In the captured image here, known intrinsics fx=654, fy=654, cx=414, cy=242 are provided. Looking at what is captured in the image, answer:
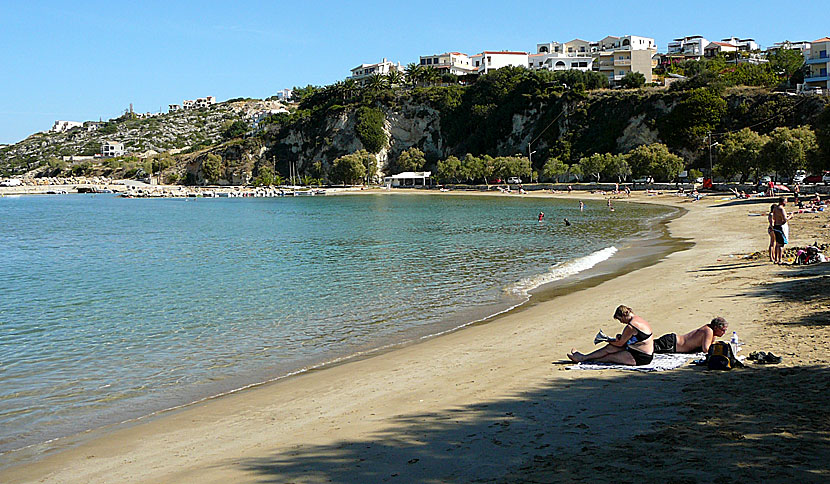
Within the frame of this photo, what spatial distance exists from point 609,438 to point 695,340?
3.85 meters

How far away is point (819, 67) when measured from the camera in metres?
102

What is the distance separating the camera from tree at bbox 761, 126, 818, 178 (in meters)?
55.5

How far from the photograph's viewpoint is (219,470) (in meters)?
6.29

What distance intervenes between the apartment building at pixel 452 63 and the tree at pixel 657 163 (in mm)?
96658

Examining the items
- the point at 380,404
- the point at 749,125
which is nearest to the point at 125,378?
the point at 380,404

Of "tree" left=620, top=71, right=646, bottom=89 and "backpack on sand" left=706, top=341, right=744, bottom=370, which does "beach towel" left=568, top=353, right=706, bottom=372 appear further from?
"tree" left=620, top=71, right=646, bottom=89

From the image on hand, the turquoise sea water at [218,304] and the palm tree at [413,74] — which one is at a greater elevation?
the palm tree at [413,74]

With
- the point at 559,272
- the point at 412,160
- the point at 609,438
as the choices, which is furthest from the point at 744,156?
the point at 412,160

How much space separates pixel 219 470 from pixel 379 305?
11.3 metres

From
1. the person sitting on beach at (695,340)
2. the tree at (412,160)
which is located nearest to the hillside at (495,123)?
the tree at (412,160)

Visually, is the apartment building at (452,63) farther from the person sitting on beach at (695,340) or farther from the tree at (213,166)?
the person sitting on beach at (695,340)

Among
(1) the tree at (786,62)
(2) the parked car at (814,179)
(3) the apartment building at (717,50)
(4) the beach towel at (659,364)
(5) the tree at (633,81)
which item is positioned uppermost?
(3) the apartment building at (717,50)

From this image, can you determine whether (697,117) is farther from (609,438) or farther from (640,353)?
(609,438)

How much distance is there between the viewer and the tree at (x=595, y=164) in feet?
302
